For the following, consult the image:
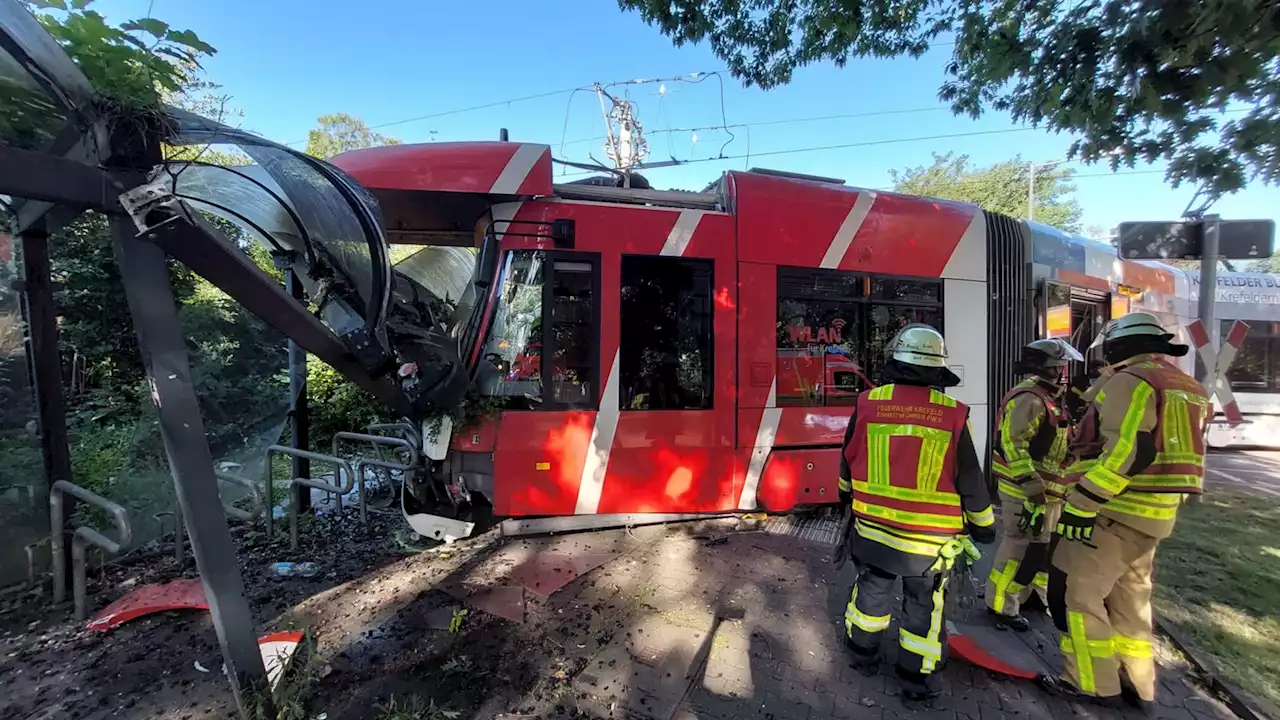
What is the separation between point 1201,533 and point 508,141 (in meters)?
7.30

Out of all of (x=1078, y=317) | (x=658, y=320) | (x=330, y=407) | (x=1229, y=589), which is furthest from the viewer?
(x=330, y=407)

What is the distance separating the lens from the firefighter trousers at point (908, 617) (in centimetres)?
276

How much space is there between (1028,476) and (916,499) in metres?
1.37

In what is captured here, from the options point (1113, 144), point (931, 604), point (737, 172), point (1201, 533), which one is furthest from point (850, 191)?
point (1201, 533)

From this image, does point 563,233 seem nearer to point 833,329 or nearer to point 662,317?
point 662,317

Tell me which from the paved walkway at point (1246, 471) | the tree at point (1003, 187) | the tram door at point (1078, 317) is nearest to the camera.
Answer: the tram door at point (1078, 317)

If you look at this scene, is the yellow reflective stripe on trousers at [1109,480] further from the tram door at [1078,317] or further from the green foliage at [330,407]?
the green foliage at [330,407]

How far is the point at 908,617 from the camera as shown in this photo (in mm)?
2832

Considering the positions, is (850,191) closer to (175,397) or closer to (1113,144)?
(1113,144)

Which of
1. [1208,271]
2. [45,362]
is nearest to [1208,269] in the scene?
[1208,271]

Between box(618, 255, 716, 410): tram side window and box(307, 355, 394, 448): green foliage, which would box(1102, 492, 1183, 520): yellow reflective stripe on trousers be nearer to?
box(618, 255, 716, 410): tram side window

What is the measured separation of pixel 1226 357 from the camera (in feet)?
14.2

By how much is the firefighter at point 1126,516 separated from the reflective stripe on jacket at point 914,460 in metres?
0.63

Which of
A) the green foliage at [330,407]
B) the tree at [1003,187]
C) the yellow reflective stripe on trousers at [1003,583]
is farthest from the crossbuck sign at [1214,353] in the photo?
the tree at [1003,187]
